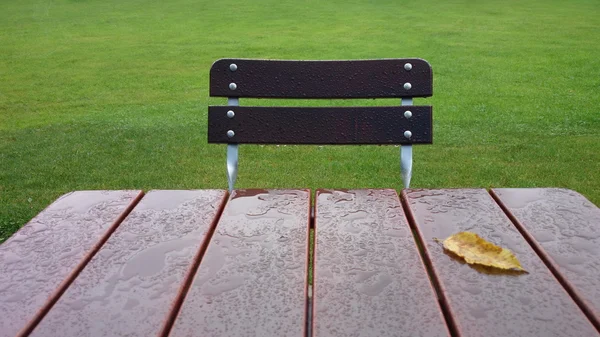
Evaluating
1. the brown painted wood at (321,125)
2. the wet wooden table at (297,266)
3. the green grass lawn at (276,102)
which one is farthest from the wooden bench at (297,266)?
the green grass lawn at (276,102)

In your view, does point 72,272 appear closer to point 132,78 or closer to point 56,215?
point 56,215

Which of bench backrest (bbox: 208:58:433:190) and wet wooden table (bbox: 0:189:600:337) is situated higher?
bench backrest (bbox: 208:58:433:190)

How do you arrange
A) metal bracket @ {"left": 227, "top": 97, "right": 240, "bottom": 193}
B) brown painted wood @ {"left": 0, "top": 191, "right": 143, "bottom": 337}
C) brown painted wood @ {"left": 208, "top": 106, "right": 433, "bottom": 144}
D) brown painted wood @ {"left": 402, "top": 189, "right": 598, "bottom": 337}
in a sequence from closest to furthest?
brown painted wood @ {"left": 402, "top": 189, "right": 598, "bottom": 337} → brown painted wood @ {"left": 0, "top": 191, "right": 143, "bottom": 337} → brown painted wood @ {"left": 208, "top": 106, "right": 433, "bottom": 144} → metal bracket @ {"left": 227, "top": 97, "right": 240, "bottom": 193}

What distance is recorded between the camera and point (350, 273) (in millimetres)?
1426

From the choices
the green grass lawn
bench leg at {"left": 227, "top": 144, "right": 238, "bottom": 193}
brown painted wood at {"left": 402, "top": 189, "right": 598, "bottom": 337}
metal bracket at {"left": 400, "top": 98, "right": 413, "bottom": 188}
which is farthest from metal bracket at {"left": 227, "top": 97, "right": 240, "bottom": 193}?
the green grass lawn

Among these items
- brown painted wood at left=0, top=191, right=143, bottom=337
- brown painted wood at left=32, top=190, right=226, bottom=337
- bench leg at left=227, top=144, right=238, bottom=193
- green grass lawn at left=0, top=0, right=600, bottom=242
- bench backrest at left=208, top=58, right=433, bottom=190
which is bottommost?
green grass lawn at left=0, top=0, right=600, bottom=242

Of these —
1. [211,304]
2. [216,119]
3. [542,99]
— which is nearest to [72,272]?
[211,304]

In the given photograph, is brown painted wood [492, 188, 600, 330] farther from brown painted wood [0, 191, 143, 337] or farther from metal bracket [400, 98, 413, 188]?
brown painted wood [0, 191, 143, 337]

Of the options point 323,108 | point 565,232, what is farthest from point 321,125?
point 565,232

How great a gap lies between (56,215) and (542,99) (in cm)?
715

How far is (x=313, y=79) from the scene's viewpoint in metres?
2.63

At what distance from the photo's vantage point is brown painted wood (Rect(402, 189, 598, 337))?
121 cm

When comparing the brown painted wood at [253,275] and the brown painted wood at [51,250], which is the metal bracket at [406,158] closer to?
the brown painted wood at [253,275]

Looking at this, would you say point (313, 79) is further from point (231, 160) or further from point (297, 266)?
point (297, 266)
